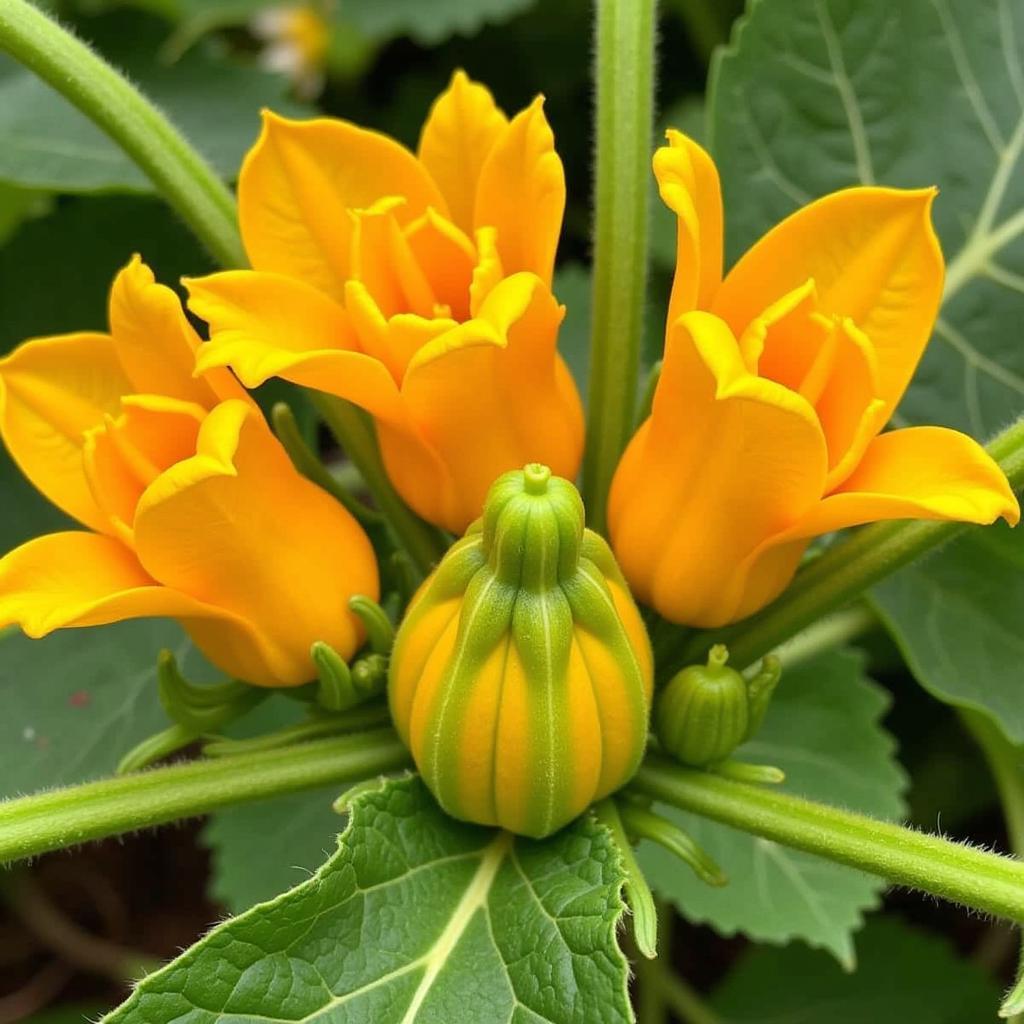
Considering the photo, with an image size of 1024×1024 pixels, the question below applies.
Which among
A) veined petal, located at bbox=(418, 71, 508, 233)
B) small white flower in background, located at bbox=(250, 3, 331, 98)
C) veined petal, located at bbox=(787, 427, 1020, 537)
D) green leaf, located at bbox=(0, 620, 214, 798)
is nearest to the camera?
veined petal, located at bbox=(787, 427, 1020, 537)

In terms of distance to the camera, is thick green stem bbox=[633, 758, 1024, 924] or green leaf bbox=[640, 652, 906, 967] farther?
green leaf bbox=[640, 652, 906, 967]

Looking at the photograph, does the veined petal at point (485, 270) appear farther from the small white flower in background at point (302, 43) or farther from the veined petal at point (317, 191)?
the small white flower in background at point (302, 43)

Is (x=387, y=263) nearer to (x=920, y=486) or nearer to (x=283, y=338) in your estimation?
(x=283, y=338)

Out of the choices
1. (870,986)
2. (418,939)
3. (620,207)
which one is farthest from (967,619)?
(870,986)

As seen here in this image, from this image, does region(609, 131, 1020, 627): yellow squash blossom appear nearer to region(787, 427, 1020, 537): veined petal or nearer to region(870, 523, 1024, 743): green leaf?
region(787, 427, 1020, 537): veined petal

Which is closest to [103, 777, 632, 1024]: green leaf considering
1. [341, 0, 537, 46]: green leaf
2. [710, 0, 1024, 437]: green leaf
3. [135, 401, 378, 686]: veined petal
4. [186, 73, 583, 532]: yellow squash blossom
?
[135, 401, 378, 686]: veined petal

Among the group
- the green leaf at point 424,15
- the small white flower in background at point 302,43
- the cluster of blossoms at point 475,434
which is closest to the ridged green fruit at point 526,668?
the cluster of blossoms at point 475,434

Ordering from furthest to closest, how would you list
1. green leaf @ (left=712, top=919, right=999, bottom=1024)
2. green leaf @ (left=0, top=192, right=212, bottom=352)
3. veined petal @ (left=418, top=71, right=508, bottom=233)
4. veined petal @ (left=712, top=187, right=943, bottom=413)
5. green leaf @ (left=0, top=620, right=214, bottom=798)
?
1. green leaf @ (left=712, top=919, right=999, bottom=1024)
2. green leaf @ (left=0, top=192, right=212, bottom=352)
3. green leaf @ (left=0, top=620, right=214, bottom=798)
4. veined petal @ (left=418, top=71, right=508, bottom=233)
5. veined petal @ (left=712, top=187, right=943, bottom=413)
